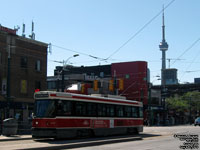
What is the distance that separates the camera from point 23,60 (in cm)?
4334

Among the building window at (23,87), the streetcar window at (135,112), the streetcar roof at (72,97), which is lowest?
the streetcar window at (135,112)

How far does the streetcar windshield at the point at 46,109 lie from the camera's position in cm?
2192

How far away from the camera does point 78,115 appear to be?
23625 millimetres

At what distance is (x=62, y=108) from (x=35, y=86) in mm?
23697

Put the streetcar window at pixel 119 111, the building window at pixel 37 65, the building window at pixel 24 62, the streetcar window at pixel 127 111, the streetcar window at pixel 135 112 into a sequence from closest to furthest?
the streetcar window at pixel 119 111, the streetcar window at pixel 127 111, the streetcar window at pixel 135 112, the building window at pixel 24 62, the building window at pixel 37 65

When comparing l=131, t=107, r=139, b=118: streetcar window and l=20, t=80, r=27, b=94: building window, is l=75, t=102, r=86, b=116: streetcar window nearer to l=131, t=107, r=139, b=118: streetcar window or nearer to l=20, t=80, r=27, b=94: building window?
l=131, t=107, r=139, b=118: streetcar window

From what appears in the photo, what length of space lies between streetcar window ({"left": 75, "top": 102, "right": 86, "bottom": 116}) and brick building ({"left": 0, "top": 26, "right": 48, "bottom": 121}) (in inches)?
672

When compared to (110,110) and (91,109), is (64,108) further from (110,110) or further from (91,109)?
(110,110)

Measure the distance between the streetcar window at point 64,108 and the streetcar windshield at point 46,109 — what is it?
1.14 feet

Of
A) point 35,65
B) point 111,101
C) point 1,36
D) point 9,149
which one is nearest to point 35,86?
point 35,65

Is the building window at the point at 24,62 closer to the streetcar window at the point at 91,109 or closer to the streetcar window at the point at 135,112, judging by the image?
the streetcar window at the point at 135,112

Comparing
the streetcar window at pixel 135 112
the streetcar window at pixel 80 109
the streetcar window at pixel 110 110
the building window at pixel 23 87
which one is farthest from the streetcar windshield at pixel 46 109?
the building window at pixel 23 87

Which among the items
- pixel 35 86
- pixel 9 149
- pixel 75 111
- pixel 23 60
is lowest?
pixel 9 149

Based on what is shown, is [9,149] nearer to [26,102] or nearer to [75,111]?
[75,111]
